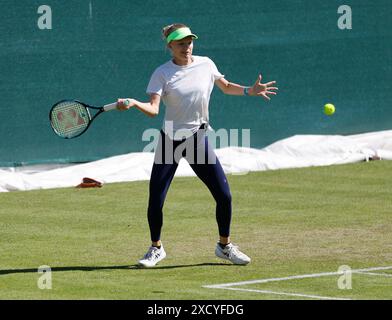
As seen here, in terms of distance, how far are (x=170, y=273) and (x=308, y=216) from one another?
3356 mm

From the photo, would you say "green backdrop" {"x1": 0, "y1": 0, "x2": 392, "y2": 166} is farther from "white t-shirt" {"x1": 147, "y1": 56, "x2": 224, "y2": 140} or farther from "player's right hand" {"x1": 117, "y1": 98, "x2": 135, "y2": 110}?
"player's right hand" {"x1": 117, "y1": 98, "x2": 135, "y2": 110}

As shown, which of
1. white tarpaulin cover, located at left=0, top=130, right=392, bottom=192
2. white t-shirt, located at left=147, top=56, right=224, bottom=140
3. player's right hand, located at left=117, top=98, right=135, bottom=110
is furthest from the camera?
white tarpaulin cover, located at left=0, top=130, right=392, bottom=192

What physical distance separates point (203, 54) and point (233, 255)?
296 inches

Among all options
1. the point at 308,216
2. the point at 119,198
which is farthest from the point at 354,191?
the point at 119,198

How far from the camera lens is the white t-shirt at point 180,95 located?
9.15 meters

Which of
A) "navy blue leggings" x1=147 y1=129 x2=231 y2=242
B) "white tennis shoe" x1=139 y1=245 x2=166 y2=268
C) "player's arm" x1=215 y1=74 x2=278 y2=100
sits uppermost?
"player's arm" x1=215 y1=74 x2=278 y2=100

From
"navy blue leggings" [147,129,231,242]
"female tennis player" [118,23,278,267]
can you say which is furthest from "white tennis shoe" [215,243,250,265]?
"navy blue leggings" [147,129,231,242]

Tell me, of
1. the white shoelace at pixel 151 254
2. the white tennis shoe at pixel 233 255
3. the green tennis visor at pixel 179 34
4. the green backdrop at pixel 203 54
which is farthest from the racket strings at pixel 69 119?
the green backdrop at pixel 203 54

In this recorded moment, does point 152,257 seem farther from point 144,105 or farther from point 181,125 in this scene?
point 144,105

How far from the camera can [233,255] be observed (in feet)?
30.5

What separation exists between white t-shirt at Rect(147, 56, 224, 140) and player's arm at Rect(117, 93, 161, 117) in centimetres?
7

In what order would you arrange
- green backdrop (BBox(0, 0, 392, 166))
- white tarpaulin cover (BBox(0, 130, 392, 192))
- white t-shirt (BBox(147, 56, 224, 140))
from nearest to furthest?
white t-shirt (BBox(147, 56, 224, 140))
white tarpaulin cover (BBox(0, 130, 392, 192))
green backdrop (BBox(0, 0, 392, 166))

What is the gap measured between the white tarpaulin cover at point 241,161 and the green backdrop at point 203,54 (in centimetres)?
43

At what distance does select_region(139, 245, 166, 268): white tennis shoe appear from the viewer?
9.20 metres
